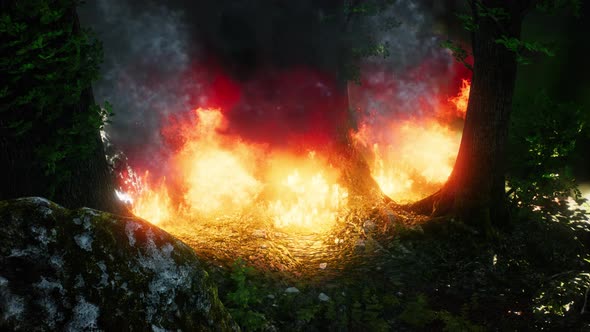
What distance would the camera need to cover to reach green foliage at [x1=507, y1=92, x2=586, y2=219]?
7141 mm

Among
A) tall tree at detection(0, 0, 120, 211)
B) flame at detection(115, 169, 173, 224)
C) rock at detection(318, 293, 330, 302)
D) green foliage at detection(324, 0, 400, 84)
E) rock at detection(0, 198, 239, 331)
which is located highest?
green foliage at detection(324, 0, 400, 84)

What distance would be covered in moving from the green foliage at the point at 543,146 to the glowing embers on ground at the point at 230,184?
416 centimetres

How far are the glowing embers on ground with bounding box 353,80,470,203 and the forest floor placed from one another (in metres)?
3.38

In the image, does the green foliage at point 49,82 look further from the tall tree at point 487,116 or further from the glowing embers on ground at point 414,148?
the glowing embers on ground at point 414,148

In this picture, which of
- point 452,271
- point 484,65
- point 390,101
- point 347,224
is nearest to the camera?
point 452,271

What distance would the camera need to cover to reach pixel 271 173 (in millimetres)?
11586

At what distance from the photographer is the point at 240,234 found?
8.08m

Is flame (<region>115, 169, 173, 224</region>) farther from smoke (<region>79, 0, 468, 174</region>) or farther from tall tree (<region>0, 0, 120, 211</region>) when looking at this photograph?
tall tree (<region>0, 0, 120, 211</region>)

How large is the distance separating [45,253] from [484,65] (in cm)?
738

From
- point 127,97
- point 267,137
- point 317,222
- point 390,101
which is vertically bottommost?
point 317,222

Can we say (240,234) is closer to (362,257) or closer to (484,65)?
(362,257)

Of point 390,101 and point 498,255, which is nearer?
point 498,255

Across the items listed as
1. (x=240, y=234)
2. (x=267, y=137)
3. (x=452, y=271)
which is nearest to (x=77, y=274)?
(x=240, y=234)

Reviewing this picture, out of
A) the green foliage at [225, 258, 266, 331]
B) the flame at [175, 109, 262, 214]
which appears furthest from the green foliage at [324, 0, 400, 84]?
the green foliage at [225, 258, 266, 331]
